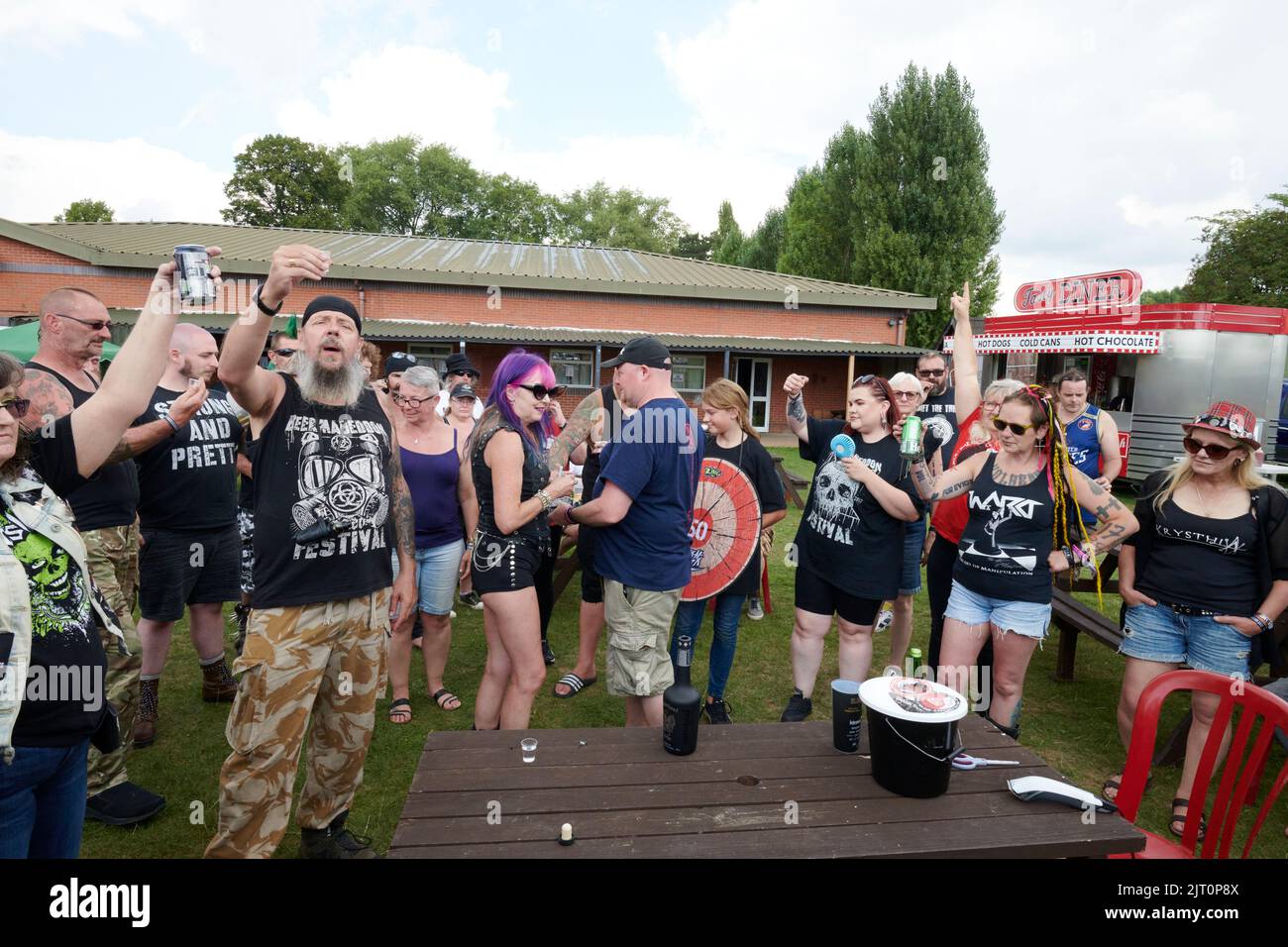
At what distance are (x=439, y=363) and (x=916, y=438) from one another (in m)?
19.4

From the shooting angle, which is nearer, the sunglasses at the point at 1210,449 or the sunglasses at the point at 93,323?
the sunglasses at the point at 93,323

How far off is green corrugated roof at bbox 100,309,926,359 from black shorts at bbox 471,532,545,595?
1684cm

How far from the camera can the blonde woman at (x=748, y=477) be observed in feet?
14.2

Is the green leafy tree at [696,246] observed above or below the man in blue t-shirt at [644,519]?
above

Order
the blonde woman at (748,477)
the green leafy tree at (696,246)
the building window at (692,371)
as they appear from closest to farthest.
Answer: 1. the blonde woman at (748,477)
2. the building window at (692,371)
3. the green leafy tree at (696,246)

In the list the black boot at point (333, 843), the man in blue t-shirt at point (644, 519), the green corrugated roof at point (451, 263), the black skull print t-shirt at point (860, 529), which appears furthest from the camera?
the green corrugated roof at point (451, 263)

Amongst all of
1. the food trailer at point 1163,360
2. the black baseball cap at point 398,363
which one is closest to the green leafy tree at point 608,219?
the food trailer at point 1163,360

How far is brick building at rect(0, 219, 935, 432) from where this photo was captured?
20.0m

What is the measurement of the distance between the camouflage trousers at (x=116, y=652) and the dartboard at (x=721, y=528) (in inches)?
110

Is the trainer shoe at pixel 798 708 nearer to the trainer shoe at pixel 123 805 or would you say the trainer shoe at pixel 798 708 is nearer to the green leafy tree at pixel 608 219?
the trainer shoe at pixel 123 805

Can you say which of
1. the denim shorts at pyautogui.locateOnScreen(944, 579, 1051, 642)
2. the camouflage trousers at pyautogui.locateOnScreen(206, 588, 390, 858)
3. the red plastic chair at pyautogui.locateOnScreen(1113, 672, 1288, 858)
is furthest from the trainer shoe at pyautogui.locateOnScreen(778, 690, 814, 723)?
the camouflage trousers at pyautogui.locateOnScreen(206, 588, 390, 858)

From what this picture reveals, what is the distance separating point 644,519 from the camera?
10.7 feet

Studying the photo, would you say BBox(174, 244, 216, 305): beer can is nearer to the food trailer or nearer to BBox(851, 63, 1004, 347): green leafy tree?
the food trailer
